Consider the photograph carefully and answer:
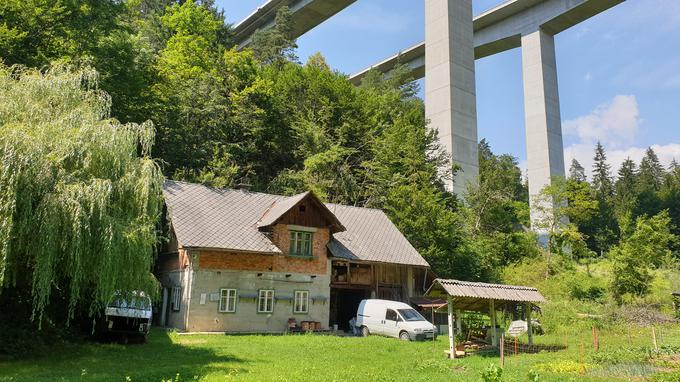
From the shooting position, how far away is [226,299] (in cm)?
2531

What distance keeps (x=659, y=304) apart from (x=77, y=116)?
36.7m

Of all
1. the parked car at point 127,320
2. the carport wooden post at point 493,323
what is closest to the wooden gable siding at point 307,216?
the parked car at point 127,320

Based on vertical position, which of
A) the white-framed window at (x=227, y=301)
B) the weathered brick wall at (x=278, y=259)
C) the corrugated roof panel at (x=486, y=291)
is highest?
the weathered brick wall at (x=278, y=259)

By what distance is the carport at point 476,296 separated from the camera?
20.2m

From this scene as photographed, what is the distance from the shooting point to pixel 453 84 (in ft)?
146

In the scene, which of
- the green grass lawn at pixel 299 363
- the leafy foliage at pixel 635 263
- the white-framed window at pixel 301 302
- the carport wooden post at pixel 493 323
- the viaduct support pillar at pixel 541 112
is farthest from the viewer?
the viaduct support pillar at pixel 541 112

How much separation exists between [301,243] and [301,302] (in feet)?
10.2

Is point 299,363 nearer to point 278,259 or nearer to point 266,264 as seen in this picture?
point 266,264

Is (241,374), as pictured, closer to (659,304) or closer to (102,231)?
(102,231)

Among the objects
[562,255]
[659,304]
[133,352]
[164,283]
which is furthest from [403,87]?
[133,352]

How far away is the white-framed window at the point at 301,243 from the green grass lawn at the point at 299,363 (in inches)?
242

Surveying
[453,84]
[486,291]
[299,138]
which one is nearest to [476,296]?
[486,291]

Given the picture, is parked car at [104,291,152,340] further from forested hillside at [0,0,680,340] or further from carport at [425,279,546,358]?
forested hillside at [0,0,680,340]

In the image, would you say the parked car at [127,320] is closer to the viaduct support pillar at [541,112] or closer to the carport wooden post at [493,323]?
the carport wooden post at [493,323]
